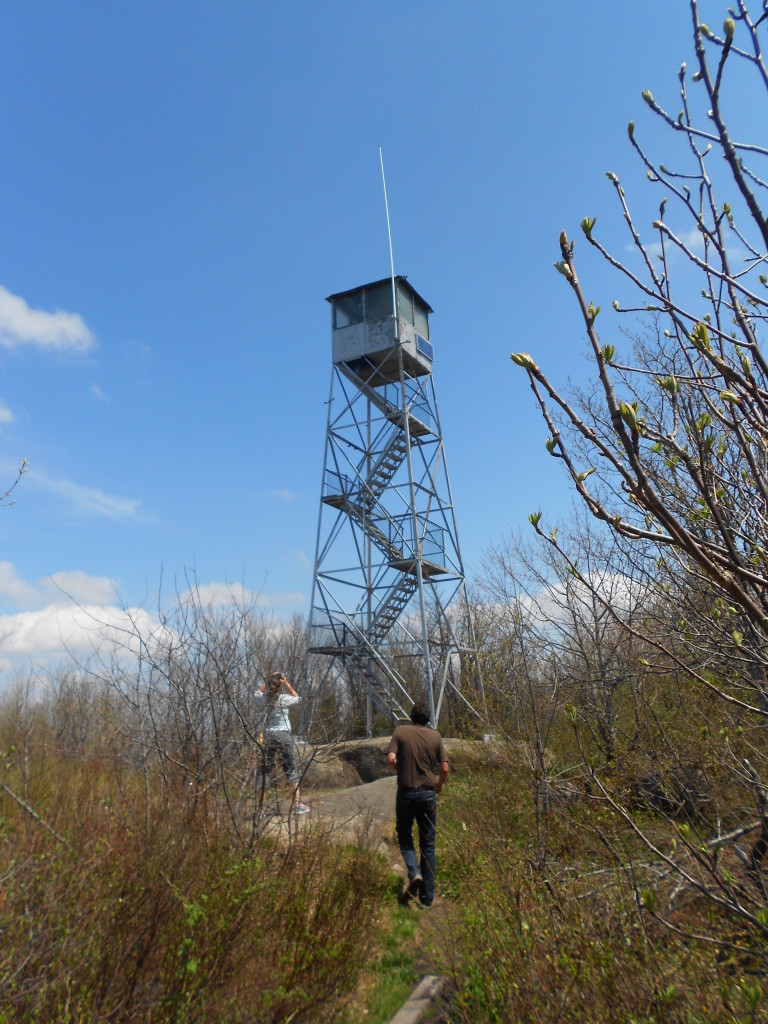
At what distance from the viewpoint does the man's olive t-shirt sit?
6.27 m

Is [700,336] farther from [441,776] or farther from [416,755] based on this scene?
[441,776]

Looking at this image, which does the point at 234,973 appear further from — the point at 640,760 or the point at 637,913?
the point at 640,760

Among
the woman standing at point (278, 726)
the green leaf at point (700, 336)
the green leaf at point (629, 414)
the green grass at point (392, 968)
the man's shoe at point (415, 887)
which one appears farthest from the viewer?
the woman standing at point (278, 726)

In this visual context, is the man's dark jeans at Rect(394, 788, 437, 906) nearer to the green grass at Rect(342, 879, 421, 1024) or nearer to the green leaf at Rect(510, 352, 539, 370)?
the green grass at Rect(342, 879, 421, 1024)

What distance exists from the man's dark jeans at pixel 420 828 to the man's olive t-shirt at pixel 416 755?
0.10 m

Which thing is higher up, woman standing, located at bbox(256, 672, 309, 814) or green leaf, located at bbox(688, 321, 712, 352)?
green leaf, located at bbox(688, 321, 712, 352)

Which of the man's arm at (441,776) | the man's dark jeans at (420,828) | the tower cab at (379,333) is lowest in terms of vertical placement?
the man's dark jeans at (420,828)

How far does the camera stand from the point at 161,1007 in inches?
126

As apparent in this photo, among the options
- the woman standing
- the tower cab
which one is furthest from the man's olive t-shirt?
the tower cab

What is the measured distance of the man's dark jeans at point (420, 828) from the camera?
611 cm

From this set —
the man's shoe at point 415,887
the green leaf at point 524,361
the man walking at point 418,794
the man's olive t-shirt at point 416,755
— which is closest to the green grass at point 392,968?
the man's shoe at point 415,887

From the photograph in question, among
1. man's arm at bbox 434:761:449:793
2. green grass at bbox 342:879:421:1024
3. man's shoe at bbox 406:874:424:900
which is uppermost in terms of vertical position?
man's arm at bbox 434:761:449:793

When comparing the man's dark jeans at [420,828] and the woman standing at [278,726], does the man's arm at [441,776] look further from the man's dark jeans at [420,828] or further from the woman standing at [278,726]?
the woman standing at [278,726]

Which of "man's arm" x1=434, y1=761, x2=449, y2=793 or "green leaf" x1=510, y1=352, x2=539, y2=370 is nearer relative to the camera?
"green leaf" x1=510, y1=352, x2=539, y2=370
